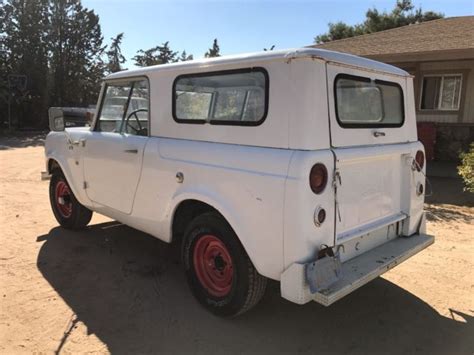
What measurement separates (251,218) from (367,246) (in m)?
1.07

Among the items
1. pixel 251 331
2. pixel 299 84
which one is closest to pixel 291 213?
pixel 299 84

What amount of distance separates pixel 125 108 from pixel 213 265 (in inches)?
73.9

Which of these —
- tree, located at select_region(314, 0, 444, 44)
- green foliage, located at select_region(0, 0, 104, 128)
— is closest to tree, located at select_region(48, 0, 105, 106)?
green foliage, located at select_region(0, 0, 104, 128)

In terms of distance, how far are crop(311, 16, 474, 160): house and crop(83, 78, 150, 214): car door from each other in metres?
8.58

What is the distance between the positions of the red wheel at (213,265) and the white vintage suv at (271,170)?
0.04 ft

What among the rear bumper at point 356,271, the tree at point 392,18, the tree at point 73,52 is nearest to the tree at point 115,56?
the tree at point 73,52

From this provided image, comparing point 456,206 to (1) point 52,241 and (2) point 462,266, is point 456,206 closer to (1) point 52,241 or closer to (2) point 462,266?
Result: (2) point 462,266

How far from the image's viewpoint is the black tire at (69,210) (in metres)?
5.27

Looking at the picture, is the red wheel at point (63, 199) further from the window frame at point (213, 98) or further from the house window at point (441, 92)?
the house window at point (441, 92)

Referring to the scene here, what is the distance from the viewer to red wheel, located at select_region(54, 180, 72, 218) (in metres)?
5.43

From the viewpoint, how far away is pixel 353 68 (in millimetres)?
3111

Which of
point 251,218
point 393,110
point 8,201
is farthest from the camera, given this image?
point 8,201

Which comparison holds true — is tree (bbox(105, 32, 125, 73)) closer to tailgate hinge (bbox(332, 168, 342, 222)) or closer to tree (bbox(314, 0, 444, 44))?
tree (bbox(314, 0, 444, 44))

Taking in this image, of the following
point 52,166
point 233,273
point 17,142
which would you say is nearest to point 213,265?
point 233,273
